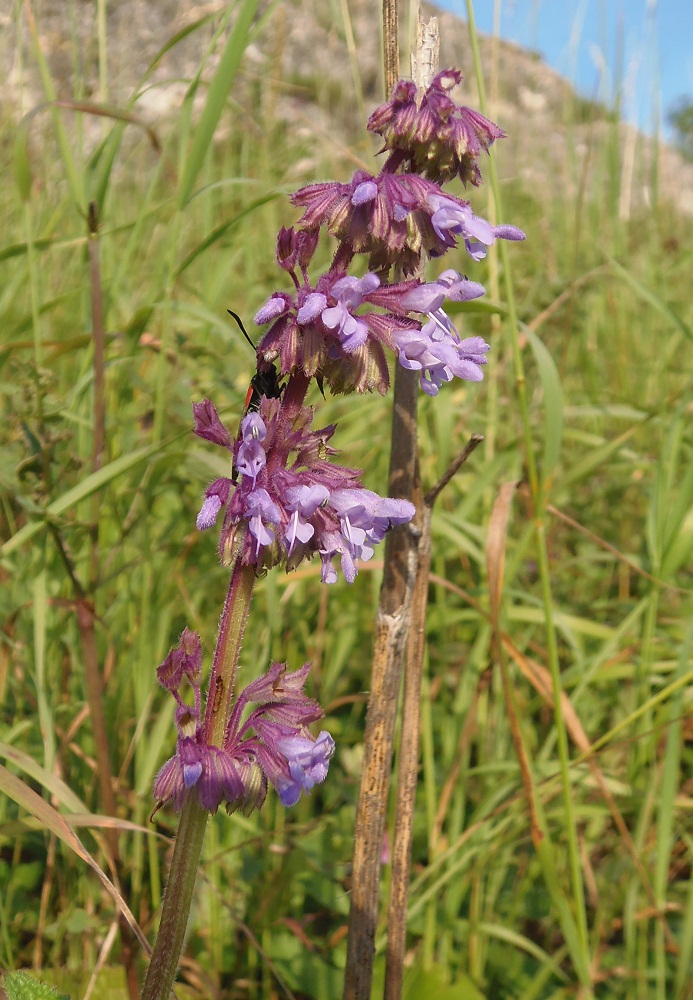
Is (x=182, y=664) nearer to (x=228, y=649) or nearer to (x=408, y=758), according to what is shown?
(x=228, y=649)

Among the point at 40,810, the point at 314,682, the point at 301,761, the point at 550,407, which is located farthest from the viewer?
the point at 314,682

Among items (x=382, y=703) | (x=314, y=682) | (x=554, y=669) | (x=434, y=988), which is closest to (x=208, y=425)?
(x=382, y=703)

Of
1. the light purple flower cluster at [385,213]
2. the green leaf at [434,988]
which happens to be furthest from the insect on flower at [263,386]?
the green leaf at [434,988]

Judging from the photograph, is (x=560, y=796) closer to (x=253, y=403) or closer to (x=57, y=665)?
(x=57, y=665)

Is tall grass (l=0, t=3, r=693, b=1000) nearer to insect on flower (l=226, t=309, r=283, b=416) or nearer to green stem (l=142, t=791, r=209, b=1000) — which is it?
green stem (l=142, t=791, r=209, b=1000)

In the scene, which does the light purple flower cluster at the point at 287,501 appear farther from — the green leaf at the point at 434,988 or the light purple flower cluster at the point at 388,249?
the green leaf at the point at 434,988

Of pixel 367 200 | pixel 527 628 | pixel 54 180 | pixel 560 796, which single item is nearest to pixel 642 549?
pixel 527 628
